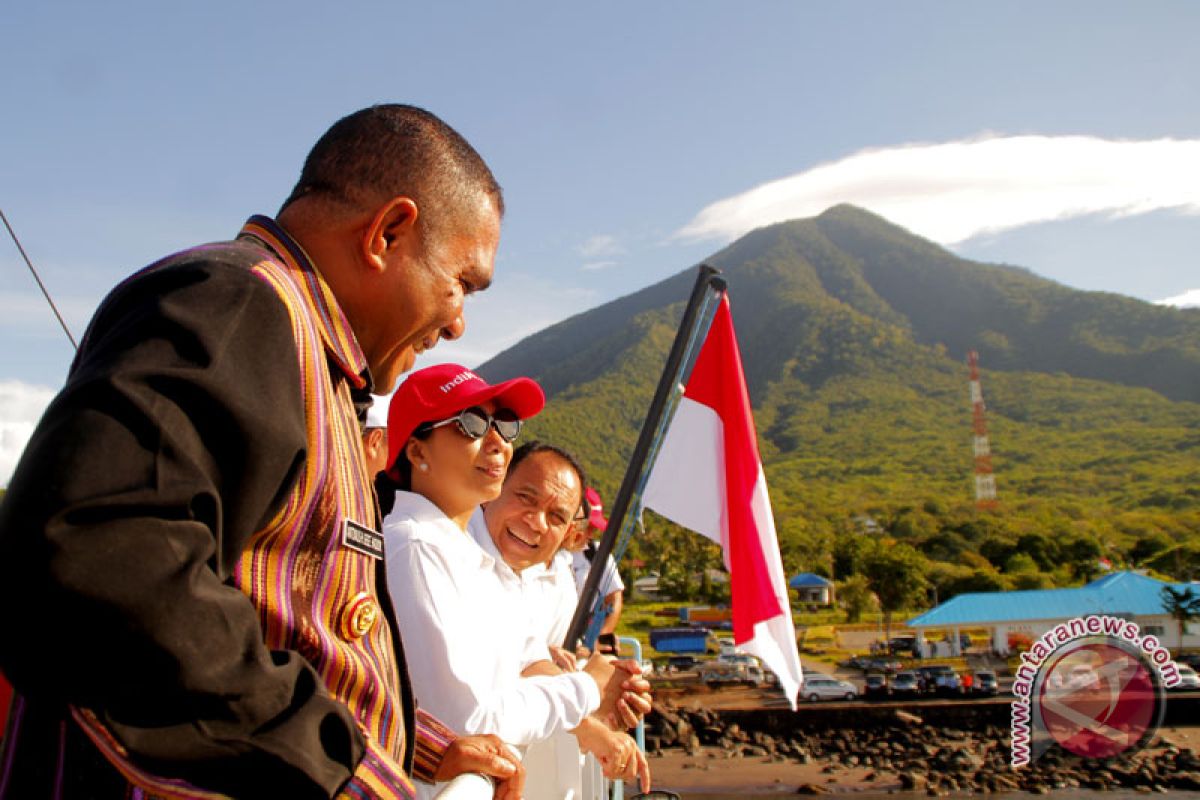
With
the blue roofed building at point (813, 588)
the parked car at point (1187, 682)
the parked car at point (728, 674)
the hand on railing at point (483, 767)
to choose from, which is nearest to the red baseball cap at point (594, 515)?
the hand on railing at point (483, 767)

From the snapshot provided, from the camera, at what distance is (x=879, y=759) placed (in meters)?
28.9

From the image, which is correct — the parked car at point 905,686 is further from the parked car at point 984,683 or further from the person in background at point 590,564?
the person in background at point 590,564

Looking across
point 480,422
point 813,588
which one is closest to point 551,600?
point 480,422

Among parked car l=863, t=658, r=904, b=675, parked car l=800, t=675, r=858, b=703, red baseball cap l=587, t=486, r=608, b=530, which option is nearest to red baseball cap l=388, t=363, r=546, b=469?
red baseball cap l=587, t=486, r=608, b=530

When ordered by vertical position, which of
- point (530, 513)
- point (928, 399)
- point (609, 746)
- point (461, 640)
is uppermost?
point (530, 513)

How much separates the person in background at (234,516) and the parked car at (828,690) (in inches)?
1377

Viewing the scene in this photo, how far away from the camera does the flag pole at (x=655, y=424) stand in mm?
3832

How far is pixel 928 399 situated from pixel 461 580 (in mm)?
143336

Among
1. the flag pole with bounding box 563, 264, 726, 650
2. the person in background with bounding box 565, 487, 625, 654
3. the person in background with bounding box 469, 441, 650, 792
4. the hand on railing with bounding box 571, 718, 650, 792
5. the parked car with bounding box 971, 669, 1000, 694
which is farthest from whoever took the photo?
the parked car with bounding box 971, 669, 1000, 694

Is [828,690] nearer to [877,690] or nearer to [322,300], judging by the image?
[877,690]

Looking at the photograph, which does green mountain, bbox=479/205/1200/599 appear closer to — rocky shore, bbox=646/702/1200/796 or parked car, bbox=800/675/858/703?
parked car, bbox=800/675/858/703

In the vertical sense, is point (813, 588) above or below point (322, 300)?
below

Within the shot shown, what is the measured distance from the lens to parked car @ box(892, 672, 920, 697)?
3462cm

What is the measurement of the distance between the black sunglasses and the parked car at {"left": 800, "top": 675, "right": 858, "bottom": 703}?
33442 mm
